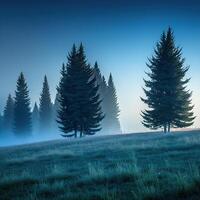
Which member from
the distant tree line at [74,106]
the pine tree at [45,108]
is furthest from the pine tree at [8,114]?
the pine tree at [45,108]

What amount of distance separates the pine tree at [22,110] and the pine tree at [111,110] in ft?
59.7

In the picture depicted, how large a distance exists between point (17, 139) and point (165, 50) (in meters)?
47.0

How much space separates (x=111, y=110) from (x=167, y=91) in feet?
118

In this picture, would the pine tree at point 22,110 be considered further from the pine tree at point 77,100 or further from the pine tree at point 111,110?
the pine tree at point 77,100

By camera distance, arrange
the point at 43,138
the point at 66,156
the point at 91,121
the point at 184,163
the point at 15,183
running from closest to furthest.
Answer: the point at 15,183, the point at 184,163, the point at 66,156, the point at 91,121, the point at 43,138

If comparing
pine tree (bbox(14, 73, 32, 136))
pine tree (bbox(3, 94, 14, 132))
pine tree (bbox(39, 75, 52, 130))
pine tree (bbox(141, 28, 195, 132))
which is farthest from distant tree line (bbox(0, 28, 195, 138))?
pine tree (bbox(3, 94, 14, 132))

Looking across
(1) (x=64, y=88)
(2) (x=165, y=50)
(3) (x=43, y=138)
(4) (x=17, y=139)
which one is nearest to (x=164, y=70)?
(2) (x=165, y=50)

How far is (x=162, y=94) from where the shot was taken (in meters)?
39.8

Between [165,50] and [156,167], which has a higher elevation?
[165,50]

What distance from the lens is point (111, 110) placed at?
75.2m

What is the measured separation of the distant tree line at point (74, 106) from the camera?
43850 millimetres

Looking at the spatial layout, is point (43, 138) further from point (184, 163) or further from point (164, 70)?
point (184, 163)

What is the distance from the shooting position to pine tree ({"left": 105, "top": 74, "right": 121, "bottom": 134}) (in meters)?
74.3

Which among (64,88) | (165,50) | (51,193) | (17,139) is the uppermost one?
(165,50)
